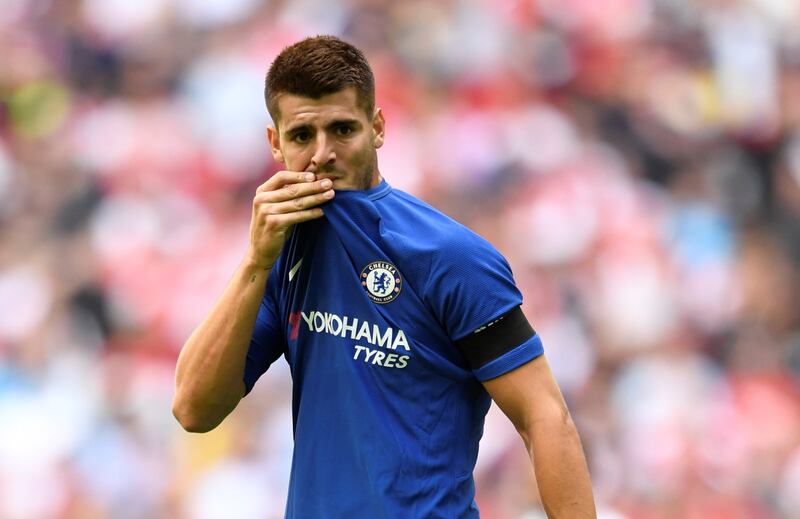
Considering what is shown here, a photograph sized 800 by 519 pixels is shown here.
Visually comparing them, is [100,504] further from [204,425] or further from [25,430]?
[204,425]

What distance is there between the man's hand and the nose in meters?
0.02

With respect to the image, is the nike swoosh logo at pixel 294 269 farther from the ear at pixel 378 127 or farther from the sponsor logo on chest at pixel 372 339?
the ear at pixel 378 127

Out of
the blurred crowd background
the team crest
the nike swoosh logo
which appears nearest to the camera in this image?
the team crest

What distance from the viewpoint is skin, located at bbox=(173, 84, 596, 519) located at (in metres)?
2.24

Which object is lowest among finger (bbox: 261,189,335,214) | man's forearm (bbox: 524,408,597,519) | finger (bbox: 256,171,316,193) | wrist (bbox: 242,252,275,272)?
man's forearm (bbox: 524,408,597,519)

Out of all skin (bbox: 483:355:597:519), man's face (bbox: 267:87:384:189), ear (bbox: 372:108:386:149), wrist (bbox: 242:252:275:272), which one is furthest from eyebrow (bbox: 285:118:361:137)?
skin (bbox: 483:355:597:519)

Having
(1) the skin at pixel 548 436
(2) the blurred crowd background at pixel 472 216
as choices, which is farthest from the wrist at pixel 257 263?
(2) the blurred crowd background at pixel 472 216

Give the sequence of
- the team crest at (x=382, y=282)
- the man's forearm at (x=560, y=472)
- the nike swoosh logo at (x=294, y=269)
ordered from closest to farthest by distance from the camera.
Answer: the man's forearm at (x=560, y=472)
the team crest at (x=382, y=282)
the nike swoosh logo at (x=294, y=269)

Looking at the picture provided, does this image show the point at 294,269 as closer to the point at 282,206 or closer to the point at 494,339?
the point at 282,206

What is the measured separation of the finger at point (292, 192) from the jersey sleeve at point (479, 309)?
0.28 meters

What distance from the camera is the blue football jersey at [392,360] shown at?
7.45 ft

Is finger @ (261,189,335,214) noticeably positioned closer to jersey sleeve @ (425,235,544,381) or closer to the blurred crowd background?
jersey sleeve @ (425,235,544,381)

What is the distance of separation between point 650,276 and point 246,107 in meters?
2.38

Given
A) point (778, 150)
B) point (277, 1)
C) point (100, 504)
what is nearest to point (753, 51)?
point (778, 150)
